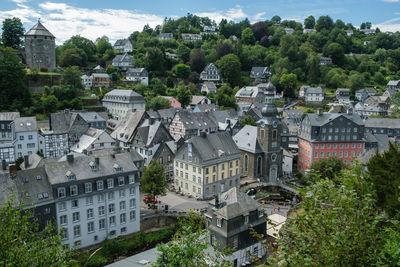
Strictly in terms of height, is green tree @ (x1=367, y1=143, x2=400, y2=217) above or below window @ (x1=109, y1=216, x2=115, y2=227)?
above

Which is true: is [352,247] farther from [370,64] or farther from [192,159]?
[370,64]

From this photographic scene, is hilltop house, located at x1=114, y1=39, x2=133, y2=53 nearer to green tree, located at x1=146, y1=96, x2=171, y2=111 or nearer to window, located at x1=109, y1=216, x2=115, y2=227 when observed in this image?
green tree, located at x1=146, y1=96, x2=171, y2=111

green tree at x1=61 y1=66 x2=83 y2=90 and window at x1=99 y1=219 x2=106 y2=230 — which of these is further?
green tree at x1=61 y1=66 x2=83 y2=90

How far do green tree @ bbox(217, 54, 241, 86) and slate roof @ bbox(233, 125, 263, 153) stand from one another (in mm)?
63642

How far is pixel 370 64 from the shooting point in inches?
5305

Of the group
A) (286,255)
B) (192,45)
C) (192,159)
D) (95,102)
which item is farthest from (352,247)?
(192,45)

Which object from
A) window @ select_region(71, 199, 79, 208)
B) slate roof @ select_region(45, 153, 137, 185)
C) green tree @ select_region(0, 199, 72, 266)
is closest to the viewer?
green tree @ select_region(0, 199, 72, 266)

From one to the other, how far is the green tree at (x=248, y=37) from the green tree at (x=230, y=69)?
4847 cm

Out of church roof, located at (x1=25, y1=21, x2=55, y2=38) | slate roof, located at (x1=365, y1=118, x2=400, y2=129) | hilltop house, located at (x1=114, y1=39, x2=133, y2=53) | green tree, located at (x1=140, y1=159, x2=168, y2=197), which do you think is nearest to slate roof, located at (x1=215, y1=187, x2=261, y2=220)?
green tree, located at (x1=140, y1=159, x2=168, y2=197)

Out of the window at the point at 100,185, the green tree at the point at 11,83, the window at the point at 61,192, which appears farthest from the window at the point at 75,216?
the green tree at the point at 11,83

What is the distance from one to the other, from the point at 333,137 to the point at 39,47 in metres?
73.3

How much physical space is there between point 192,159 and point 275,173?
1627 cm

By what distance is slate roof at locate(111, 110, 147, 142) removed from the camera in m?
53.2

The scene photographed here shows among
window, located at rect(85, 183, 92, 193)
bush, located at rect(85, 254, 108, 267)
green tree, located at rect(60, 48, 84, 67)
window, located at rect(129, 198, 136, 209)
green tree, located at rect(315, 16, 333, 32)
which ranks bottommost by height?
bush, located at rect(85, 254, 108, 267)
